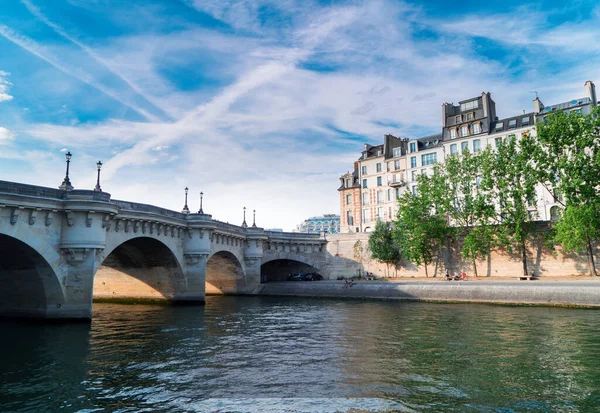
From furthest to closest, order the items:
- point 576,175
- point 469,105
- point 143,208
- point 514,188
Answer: point 469,105 → point 514,188 → point 576,175 → point 143,208

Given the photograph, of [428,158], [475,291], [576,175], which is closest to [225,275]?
[475,291]

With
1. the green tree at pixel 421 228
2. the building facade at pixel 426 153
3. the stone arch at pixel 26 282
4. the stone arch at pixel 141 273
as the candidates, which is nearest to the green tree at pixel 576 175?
the building facade at pixel 426 153

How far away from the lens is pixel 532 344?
19.3 m

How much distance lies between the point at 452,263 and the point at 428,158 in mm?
19929

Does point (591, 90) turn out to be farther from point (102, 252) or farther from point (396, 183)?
point (102, 252)

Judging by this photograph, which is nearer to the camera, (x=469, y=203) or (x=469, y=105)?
(x=469, y=203)

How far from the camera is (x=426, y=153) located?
68.8m

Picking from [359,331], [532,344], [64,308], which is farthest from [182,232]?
[532,344]

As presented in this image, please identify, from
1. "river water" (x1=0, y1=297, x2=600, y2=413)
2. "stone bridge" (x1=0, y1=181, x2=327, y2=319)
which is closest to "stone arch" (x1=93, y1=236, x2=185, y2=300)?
"stone bridge" (x1=0, y1=181, x2=327, y2=319)

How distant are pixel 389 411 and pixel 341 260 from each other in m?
52.8

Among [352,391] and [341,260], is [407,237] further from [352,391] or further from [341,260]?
[352,391]

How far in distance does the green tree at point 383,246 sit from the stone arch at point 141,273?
2762 cm

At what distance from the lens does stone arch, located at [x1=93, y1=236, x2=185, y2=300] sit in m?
40.5

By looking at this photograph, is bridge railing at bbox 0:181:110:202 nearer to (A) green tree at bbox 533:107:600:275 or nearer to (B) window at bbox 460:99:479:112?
(A) green tree at bbox 533:107:600:275
